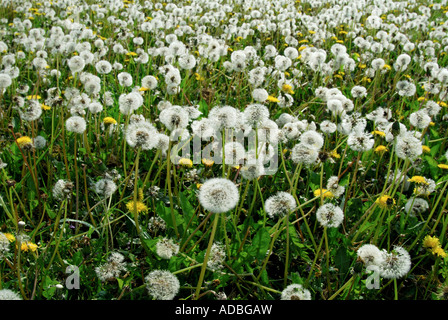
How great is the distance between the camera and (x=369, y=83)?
3.83 meters

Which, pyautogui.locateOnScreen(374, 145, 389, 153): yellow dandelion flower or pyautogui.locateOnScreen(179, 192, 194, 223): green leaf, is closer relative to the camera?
pyautogui.locateOnScreen(179, 192, 194, 223): green leaf

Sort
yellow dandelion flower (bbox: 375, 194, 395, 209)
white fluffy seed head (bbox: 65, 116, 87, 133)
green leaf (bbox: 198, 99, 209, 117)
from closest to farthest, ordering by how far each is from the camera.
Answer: yellow dandelion flower (bbox: 375, 194, 395, 209) < white fluffy seed head (bbox: 65, 116, 87, 133) < green leaf (bbox: 198, 99, 209, 117)

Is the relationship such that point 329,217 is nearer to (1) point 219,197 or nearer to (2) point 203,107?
(1) point 219,197

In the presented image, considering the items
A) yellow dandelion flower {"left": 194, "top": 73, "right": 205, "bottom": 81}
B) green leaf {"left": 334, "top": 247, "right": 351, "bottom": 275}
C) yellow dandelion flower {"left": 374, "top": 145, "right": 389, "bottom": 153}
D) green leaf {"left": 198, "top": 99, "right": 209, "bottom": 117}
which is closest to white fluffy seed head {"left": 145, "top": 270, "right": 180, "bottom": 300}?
green leaf {"left": 334, "top": 247, "right": 351, "bottom": 275}

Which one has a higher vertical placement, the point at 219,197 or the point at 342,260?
the point at 219,197

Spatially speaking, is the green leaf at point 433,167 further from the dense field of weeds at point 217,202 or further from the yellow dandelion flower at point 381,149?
the yellow dandelion flower at point 381,149

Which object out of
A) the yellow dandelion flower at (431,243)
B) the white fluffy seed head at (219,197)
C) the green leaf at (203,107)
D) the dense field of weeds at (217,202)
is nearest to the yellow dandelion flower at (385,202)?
the dense field of weeds at (217,202)

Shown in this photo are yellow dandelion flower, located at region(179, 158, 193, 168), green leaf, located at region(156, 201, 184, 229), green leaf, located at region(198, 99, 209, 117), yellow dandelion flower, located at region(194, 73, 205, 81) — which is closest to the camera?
green leaf, located at region(156, 201, 184, 229)

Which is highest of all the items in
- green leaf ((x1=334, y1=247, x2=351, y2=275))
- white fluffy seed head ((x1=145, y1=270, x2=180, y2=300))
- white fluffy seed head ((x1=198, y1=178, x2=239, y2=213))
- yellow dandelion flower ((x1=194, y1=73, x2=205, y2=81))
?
yellow dandelion flower ((x1=194, y1=73, x2=205, y2=81))

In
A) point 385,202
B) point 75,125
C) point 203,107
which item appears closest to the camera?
point 385,202

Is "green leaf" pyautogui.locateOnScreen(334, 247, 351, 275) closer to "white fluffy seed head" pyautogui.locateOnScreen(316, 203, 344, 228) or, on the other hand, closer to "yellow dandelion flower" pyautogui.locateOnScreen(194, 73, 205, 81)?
"white fluffy seed head" pyautogui.locateOnScreen(316, 203, 344, 228)

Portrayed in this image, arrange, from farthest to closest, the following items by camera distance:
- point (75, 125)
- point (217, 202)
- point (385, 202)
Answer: point (75, 125)
point (385, 202)
point (217, 202)

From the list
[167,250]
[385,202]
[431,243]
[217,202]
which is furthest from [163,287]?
[431,243]
